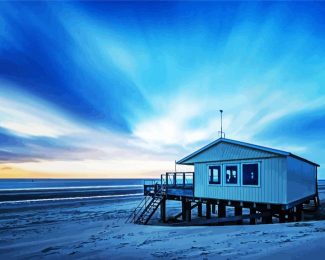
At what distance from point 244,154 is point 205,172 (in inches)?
138

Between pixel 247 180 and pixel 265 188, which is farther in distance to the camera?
pixel 247 180

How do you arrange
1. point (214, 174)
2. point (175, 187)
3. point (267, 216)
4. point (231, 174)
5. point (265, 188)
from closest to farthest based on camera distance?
point (265, 188)
point (267, 216)
point (231, 174)
point (214, 174)
point (175, 187)

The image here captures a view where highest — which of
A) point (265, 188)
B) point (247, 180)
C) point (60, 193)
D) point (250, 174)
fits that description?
point (250, 174)

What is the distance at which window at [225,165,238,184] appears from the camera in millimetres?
17109

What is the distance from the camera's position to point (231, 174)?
17.4m

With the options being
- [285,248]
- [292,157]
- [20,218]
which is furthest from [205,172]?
[20,218]

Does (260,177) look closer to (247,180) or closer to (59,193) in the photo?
(247,180)

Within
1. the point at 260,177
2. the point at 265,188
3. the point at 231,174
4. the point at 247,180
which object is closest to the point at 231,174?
the point at 231,174

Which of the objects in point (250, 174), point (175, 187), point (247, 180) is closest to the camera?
point (250, 174)

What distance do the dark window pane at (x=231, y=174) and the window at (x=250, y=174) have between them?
657 millimetres

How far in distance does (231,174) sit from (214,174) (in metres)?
1.43

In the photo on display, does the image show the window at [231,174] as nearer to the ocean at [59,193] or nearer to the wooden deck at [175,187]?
the wooden deck at [175,187]

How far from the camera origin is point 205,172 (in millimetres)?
19109

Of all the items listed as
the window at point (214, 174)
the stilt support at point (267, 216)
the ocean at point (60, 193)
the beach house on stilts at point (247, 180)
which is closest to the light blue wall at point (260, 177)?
the beach house on stilts at point (247, 180)
